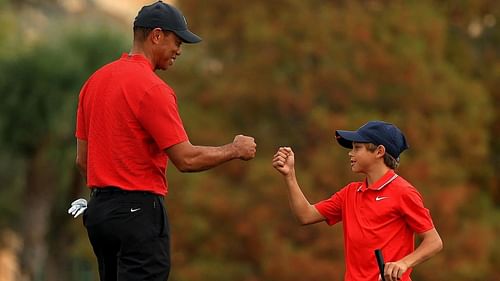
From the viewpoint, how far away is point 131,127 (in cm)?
697

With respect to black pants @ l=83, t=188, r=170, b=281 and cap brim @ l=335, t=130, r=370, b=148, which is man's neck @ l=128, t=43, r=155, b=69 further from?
cap brim @ l=335, t=130, r=370, b=148

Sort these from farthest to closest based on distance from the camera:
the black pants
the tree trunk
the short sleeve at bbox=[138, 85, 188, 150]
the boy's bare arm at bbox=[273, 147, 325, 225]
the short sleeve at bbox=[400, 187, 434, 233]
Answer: the tree trunk < the boy's bare arm at bbox=[273, 147, 325, 225] < the short sleeve at bbox=[400, 187, 434, 233] < the black pants < the short sleeve at bbox=[138, 85, 188, 150]

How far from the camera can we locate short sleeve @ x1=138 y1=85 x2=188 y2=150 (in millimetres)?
6883

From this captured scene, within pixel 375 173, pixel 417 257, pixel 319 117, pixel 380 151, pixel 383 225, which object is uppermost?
pixel 380 151

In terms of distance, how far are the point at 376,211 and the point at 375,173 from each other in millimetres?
254

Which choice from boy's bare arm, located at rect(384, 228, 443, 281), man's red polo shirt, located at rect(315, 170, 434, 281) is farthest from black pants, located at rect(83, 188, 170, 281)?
boy's bare arm, located at rect(384, 228, 443, 281)

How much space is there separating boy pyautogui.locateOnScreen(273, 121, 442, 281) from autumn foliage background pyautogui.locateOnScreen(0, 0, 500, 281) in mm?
19421

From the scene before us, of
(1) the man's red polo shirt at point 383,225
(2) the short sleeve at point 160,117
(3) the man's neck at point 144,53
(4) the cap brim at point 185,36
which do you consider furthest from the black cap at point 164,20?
(1) the man's red polo shirt at point 383,225

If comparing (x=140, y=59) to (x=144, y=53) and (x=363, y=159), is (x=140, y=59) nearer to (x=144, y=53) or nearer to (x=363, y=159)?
(x=144, y=53)

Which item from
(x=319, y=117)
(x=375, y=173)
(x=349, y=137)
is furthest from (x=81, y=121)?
(x=319, y=117)

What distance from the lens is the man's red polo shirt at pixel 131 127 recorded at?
690cm

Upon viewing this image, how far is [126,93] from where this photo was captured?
6.97 metres

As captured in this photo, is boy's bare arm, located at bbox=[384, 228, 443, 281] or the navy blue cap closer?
boy's bare arm, located at bbox=[384, 228, 443, 281]

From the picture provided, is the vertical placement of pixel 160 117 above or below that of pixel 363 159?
above
